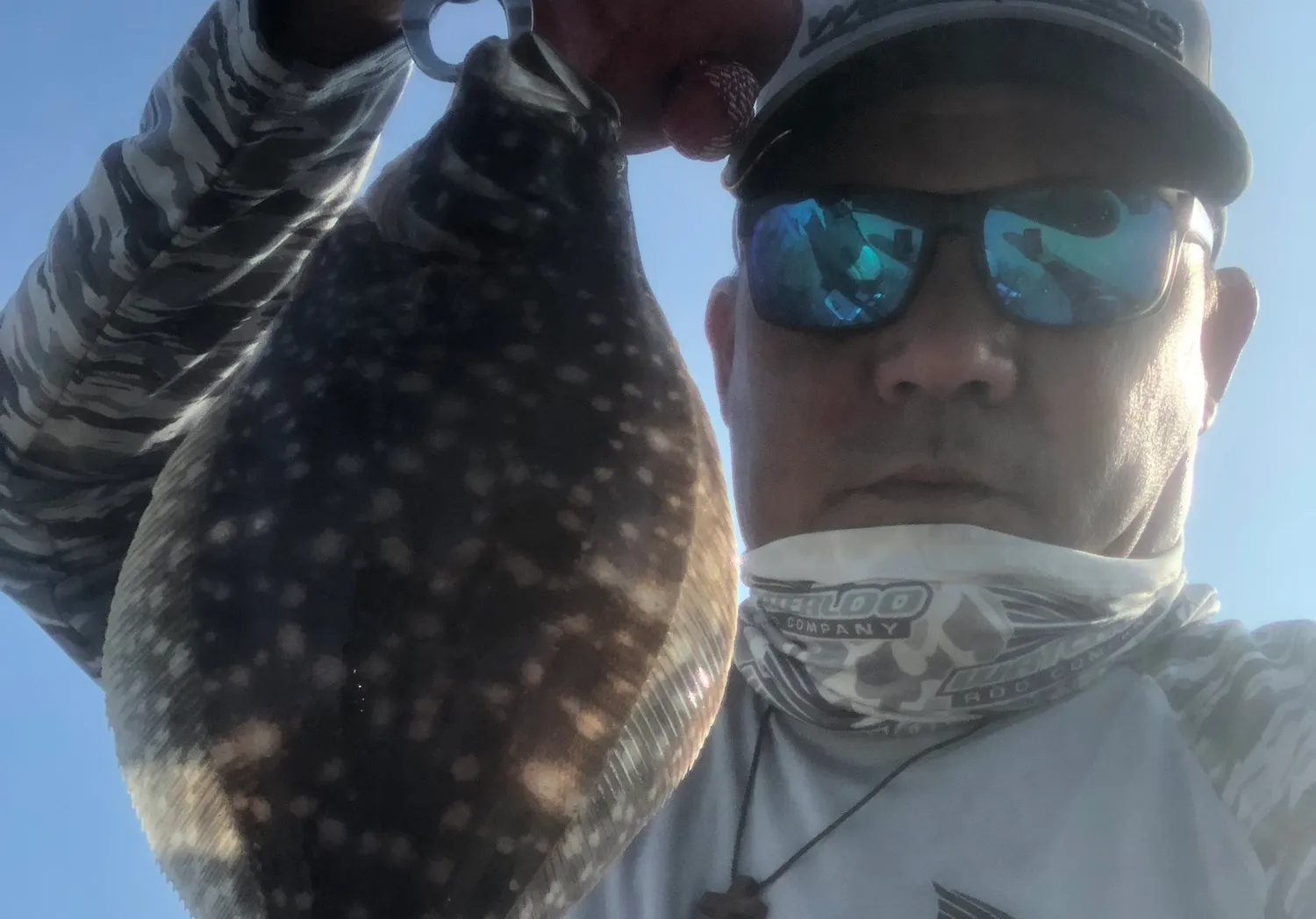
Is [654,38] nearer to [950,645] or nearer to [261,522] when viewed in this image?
[261,522]

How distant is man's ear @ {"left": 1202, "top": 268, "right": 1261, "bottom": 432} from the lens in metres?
1.32

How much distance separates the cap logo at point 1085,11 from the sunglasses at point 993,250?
0.23 meters

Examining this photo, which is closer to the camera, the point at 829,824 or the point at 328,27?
the point at 328,27

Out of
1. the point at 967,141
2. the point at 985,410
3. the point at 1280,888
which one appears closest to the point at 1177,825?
the point at 1280,888

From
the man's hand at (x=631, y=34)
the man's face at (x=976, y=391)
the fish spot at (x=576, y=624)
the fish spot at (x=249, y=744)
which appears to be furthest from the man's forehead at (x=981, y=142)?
the fish spot at (x=249, y=744)

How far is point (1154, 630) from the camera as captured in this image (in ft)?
3.50

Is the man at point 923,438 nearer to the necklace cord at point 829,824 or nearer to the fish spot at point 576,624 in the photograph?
the necklace cord at point 829,824

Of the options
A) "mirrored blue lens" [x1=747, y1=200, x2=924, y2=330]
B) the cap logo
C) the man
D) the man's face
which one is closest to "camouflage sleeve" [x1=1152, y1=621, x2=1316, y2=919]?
the man

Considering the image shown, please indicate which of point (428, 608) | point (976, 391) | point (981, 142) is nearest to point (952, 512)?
point (976, 391)

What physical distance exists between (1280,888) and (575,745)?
725 mm

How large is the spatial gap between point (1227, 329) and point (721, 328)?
2.75 ft

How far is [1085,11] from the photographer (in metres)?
1.12

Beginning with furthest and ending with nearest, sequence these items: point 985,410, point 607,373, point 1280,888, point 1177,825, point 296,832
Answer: point 985,410 → point 1177,825 → point 1280,888 → point 607,373 → point 296,832

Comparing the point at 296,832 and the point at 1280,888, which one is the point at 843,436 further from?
the point at 296,832
